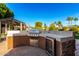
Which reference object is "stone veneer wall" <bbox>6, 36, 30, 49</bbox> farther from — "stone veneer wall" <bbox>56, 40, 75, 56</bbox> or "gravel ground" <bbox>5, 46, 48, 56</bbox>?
"stone veneer wall" <bbox>56, 40, 75, 56</bbox>

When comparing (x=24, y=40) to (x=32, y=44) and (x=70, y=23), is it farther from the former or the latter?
(x=70, y=23)

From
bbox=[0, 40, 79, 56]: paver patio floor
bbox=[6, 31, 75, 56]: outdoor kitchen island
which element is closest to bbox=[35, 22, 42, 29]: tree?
bbox=[6, 31, 75, 56]: outdoor kitchen island

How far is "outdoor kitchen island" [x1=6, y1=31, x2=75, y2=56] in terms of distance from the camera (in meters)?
5.65

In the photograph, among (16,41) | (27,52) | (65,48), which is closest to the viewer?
(65,48)

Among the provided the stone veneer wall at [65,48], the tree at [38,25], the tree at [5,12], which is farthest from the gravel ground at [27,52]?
the tree at [5,12]

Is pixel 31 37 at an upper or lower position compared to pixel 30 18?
lower

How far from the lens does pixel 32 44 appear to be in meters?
5.91

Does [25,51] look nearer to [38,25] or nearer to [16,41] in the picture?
[16,41]

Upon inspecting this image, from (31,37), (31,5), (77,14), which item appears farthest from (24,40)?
(77,14)

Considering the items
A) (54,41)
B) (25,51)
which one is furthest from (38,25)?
(25,51)

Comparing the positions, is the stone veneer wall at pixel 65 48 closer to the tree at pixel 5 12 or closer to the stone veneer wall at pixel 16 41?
the stone veneer wall at pixel 16 41

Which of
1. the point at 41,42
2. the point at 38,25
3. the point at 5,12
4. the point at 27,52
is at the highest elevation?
the point at 5,12

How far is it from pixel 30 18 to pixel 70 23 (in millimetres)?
843

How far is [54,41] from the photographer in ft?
18.7
